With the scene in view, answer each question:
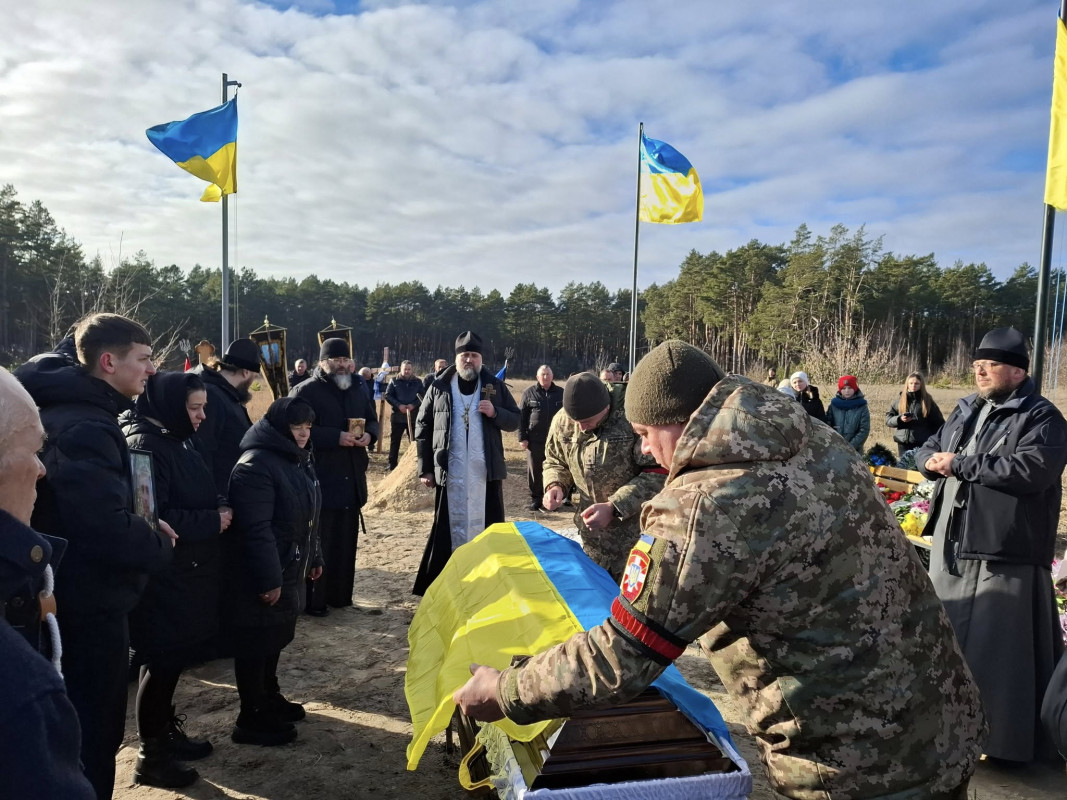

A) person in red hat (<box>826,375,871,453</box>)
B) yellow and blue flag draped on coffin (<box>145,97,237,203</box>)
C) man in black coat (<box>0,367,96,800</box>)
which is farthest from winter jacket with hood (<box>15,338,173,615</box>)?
person in red hat (<box>826,375,871,453</box>)

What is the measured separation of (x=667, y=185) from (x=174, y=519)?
10.6m

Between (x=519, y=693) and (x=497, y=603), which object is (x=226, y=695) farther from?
(x=519, y=693)

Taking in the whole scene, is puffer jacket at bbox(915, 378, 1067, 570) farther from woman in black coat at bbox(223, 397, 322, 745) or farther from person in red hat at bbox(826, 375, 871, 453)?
person in red hat at bbox(826, 375, 871, 453)

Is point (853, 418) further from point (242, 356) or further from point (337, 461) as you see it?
point (242, 356)

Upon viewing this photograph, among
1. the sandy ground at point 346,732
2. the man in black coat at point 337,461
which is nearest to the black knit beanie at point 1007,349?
the sandy ground at point 346,732

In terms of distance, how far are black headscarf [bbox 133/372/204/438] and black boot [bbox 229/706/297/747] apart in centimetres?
149

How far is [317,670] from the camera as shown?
445 centimetres

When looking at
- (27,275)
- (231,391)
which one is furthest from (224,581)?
(27,275)

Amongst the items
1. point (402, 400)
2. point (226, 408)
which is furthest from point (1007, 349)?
point (402, 400)

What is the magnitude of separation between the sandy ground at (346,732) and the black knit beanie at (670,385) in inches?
87.7

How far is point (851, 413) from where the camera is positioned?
365 inches

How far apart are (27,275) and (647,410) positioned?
3817 centimetres

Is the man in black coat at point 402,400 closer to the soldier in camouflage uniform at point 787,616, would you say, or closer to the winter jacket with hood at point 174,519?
the winter jacket with hood at point 174,519

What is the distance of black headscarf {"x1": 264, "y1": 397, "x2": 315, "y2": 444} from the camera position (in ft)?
12.1
